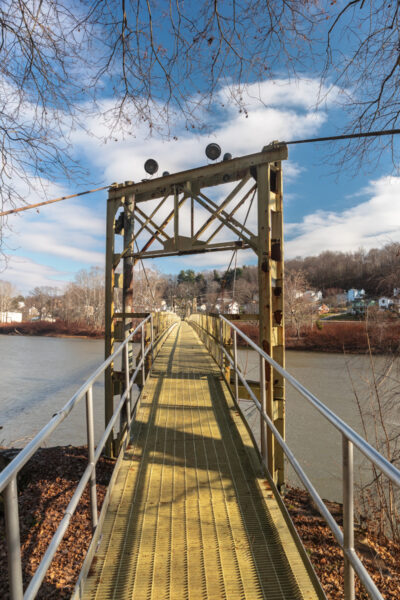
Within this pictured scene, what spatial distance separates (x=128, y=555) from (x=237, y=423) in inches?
78.5

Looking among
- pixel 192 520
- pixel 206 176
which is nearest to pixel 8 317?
pixel 206 176

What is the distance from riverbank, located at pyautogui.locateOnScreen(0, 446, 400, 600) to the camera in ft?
11.3

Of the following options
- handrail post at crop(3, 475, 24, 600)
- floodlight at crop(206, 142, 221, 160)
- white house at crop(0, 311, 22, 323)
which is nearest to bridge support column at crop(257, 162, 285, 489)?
floodlight at crop(206, 142, 221, 160)

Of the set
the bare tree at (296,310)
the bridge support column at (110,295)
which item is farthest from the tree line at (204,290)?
the bridge support column at (110,295)

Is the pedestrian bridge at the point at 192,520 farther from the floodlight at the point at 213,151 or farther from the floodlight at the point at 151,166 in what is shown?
the floodlight at the point at 151,166

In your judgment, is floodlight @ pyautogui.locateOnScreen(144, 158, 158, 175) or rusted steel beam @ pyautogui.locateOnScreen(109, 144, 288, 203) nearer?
rusted steel beam @ pyautogui.locateOnScreen(109, 144, 288, 203)

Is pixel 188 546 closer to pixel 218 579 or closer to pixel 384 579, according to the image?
pixel 218 579

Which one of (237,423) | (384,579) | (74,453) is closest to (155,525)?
(237,423)

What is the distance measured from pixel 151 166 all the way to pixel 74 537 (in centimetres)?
602

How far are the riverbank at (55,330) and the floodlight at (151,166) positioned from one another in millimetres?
44158

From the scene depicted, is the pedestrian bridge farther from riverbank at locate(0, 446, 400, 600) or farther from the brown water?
the brown water

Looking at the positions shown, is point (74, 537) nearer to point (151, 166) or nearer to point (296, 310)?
point (151, 166)

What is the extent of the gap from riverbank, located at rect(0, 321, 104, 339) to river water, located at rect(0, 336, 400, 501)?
26.2 meters

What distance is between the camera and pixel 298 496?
20.3 ft
